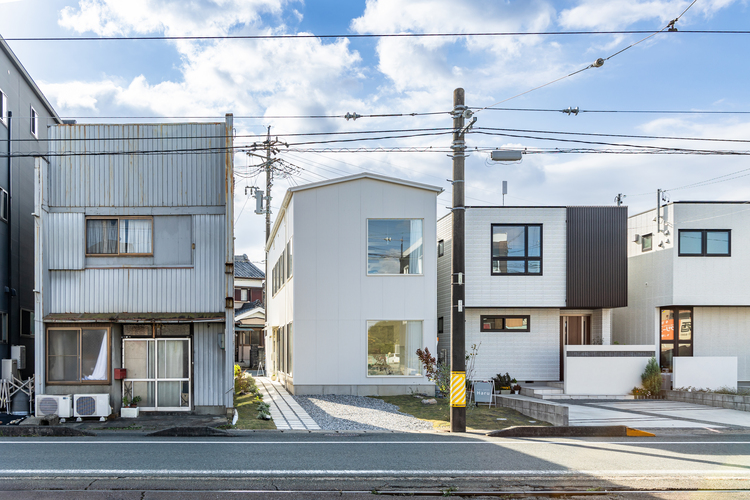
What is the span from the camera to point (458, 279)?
524 inches

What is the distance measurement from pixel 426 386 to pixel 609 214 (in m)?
9.08

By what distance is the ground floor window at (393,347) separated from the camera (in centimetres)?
1983

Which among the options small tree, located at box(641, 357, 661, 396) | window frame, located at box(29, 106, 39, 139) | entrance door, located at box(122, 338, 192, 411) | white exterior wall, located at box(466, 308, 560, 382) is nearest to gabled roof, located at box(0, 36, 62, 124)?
window frame, located at box(29, 106, 39, 139)

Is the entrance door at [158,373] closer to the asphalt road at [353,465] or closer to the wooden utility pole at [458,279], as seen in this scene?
the asphalt road at [353,465]

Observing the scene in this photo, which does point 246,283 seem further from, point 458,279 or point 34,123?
point 458,279

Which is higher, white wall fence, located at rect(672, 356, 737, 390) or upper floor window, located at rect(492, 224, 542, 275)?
upper floor window, located at rect(492, 224, 542, 275)

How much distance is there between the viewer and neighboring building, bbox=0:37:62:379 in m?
18.5

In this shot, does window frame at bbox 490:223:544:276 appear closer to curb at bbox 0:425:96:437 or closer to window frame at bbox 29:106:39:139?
curb at bbox 0:425:96:437

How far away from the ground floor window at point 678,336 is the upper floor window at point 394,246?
9494mm

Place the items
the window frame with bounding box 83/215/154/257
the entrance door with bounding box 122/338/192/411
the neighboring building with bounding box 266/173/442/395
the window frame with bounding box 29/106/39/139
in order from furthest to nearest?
1. the window frame with bounding box 29/106/39/139
2. the neighboring building with bounding box 266/173/442/395
3. the window frame with bounding box 83/215/154/257
4. the entrance door with bounding box 122/338/192/411

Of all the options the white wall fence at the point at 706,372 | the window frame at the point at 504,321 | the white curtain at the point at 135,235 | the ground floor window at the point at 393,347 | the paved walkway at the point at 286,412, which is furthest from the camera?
the window frame at the point at 504,321

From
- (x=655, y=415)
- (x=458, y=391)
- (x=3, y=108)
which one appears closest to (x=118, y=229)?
(x=3, y=108)

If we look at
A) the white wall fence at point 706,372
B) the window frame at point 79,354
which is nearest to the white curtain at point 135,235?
the window frame at point 79,354

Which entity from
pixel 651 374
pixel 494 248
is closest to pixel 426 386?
pixel 494 248
